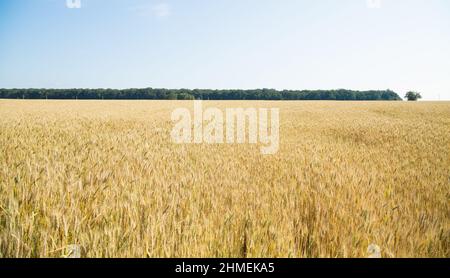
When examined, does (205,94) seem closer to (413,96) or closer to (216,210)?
(413,96)

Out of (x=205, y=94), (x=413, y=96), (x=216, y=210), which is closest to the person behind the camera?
(x=216, y=210)

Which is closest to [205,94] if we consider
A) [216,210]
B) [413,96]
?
[413,96]

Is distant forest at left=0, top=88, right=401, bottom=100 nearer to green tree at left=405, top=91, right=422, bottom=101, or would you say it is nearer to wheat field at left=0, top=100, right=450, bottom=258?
green tree at left=405, top=91, right=422, bottom=101

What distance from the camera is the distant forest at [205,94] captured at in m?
105

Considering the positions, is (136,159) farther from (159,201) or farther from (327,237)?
(327,237)

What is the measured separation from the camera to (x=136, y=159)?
4.79 meters

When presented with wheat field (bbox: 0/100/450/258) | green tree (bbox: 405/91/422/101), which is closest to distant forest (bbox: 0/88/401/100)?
green tree (bbox: 405/91/422/101)

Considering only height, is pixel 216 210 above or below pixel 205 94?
below

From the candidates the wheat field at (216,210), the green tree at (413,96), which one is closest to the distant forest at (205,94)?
the green tree at (413,96)

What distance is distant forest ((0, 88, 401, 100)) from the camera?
345 ft

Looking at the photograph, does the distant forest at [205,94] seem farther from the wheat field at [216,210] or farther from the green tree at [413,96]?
the wheat field at [216,210]

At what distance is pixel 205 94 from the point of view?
370 ft
